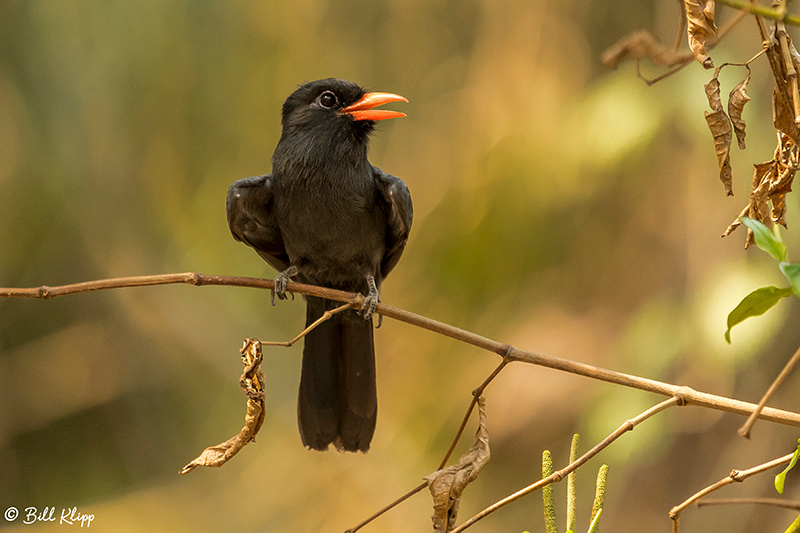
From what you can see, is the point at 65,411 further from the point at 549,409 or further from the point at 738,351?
the point at 738,351

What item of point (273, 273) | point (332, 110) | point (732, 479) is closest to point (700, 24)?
point (732, 479)

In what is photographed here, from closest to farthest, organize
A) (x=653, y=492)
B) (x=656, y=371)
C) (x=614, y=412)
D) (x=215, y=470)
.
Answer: (x=614, y=412) < (x=656, y=371) < (x=653, y=492) < (x=215, y=470)

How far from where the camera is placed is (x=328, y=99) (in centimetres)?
329

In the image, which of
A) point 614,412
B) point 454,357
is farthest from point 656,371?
point 454,357

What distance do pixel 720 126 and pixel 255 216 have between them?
2078mm

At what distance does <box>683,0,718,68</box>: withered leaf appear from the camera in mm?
1585

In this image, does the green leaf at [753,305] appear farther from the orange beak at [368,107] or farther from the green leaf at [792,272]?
the orange beak at [368,107]

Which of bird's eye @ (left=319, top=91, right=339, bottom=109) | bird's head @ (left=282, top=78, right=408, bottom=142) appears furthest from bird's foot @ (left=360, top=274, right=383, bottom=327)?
bird's eye @ (left=319, top=91, right=339, bottom=109)

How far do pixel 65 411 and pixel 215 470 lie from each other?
1.12m

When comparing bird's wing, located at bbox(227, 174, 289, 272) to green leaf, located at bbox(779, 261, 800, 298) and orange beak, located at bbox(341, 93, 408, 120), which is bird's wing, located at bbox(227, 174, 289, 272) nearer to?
orange beak, located at bbox(341, 93, 408, 120)

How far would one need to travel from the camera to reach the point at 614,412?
3768 millimetres

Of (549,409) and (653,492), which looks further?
(549,409)

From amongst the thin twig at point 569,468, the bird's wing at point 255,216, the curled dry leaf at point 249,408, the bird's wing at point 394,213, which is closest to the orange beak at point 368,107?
the bird's wing at point 394,213

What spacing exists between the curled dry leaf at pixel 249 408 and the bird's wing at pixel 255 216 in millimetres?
1407
